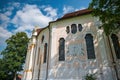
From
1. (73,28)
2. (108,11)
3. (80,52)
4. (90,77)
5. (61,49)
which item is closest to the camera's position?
(108,11)

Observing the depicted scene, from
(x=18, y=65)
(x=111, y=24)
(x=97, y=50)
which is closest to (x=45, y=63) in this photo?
(x=97, y=50)

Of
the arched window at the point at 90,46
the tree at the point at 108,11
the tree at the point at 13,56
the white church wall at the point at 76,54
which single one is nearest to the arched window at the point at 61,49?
the white church wall at the point at 76,54

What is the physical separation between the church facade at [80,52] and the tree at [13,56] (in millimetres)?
9911

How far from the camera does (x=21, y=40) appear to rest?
88.0 ft

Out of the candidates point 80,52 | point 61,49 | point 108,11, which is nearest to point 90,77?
point 80,52

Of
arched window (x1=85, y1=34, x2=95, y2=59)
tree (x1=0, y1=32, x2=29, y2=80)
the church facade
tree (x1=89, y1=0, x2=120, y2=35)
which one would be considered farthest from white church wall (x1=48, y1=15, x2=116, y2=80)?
tree (x1=0, y1=32, x2=29, y2=80)

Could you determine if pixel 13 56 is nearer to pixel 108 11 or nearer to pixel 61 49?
pixel 61 49

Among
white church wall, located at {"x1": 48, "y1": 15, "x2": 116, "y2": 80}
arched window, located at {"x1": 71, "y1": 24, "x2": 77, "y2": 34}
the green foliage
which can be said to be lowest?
the green foliage

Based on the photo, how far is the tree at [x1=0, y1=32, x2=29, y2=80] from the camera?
22578 millimetres

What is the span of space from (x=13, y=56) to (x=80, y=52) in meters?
17.2

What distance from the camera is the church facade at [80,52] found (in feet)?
35.9

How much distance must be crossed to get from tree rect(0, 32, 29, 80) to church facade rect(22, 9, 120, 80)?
32.5 feet

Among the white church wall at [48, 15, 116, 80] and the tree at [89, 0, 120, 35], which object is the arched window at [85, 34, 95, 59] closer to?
the white church wall at [48, 15, 116, 80]

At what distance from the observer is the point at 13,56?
23.7 metres
